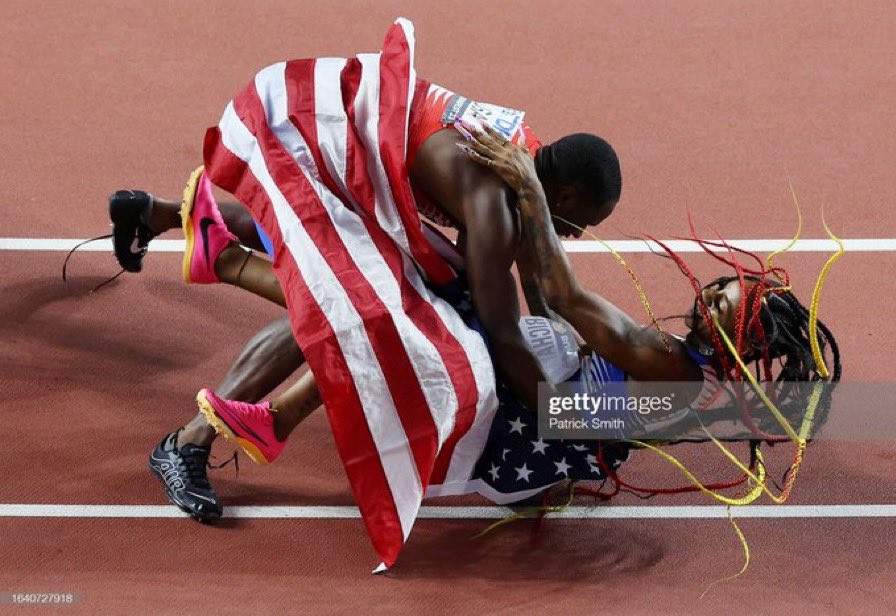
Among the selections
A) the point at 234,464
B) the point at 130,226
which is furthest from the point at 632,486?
the point at 130,226

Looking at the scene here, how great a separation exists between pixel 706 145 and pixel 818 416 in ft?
9.29

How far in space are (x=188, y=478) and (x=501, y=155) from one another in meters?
1.48

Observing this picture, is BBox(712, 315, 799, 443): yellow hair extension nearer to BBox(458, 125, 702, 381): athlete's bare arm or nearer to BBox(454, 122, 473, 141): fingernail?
BBox(458, 125, 702, 381): athlete's bare arm

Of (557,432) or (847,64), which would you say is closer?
(557,432)

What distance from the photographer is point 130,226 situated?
5.45m

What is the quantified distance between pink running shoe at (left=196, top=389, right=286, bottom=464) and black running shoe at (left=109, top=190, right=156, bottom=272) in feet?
3.91

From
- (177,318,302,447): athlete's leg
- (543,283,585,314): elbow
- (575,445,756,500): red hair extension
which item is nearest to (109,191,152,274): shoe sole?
(177,318,302,447): athlete's leg

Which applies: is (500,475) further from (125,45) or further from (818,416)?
(125,45)

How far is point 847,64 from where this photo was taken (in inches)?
310

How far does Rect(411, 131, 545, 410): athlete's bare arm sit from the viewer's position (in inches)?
167

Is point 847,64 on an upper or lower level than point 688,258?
upper

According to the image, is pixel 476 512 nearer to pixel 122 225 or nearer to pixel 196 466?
pixel 196 466

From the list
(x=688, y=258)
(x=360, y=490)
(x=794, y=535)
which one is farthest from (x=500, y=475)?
(x=688, y=258)

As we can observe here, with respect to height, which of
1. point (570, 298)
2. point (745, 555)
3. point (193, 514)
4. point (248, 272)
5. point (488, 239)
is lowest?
point (193, 514)
